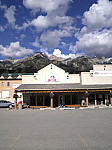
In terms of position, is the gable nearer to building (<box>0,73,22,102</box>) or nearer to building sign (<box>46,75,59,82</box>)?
building sign (<box>46,75,59,82</box>)

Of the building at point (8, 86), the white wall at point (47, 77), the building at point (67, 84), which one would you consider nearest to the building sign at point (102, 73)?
the building at point (67, 84)

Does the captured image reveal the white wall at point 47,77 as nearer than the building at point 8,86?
Yes

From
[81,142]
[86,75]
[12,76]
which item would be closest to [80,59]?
[12,76]

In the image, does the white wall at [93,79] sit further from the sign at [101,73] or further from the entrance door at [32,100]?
the entrance door at [32,100]

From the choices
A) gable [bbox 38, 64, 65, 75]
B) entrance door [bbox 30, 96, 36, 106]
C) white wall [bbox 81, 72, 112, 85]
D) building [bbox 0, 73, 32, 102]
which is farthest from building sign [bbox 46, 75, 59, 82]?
building [bbox 0, 73, 32, 102]

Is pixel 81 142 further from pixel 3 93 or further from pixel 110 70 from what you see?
pixel 3 93

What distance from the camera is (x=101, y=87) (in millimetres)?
22484

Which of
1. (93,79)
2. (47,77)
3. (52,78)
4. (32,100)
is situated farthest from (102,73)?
(32,100)

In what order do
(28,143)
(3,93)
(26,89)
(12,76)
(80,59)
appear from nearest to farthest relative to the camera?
1. (28,143)
2. (26,89)
3. (3,93)
4. (12,76)
5. (80,59)

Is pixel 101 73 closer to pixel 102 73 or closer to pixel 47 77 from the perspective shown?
pixel 102 73

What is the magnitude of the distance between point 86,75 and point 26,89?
10.7 meters

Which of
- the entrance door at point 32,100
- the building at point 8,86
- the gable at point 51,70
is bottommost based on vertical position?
the entrance door at point 32,100

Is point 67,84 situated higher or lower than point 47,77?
lower

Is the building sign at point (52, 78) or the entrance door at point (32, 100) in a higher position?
the building sign at point (52, 78)
